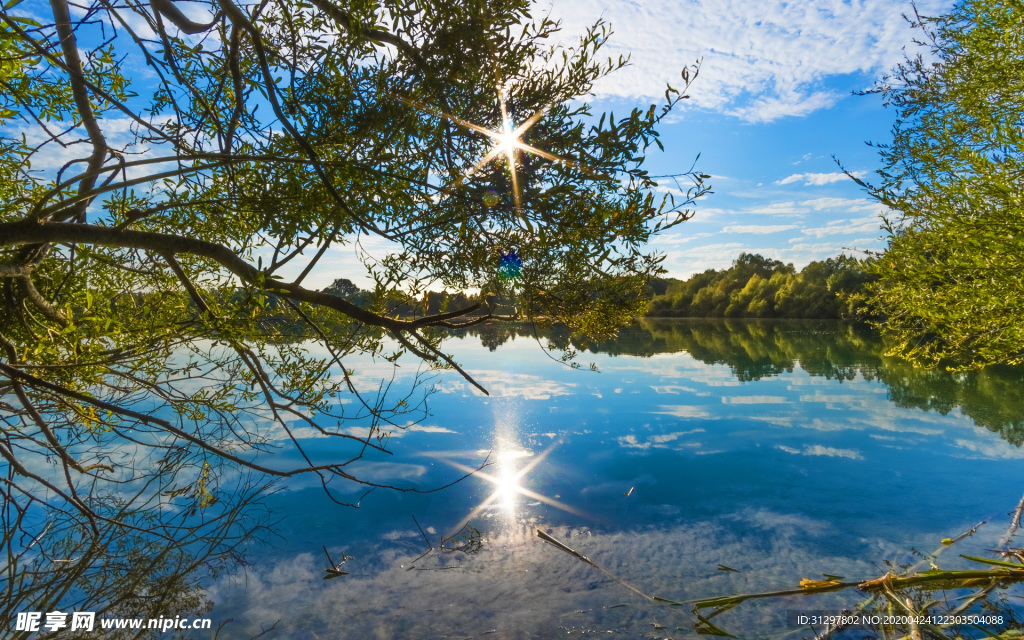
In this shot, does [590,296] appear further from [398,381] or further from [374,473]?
[398,381]

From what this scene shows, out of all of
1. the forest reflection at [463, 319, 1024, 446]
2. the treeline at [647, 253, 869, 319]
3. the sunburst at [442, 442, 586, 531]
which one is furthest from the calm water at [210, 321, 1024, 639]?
the treeline at [647, 253, 869, 319]

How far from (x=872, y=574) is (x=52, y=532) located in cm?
1101

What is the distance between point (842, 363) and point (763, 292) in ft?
151

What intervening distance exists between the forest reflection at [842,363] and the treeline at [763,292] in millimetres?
11534

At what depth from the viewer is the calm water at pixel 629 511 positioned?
623 cm

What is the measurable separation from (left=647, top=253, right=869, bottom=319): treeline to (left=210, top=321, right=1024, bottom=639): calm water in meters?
41.3

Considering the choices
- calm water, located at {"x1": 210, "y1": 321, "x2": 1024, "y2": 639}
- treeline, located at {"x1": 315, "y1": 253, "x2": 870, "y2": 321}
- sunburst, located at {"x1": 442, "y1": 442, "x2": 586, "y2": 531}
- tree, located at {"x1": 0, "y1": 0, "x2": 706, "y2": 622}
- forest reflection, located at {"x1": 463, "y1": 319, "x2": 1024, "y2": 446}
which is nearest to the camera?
tree, located at {"x1": 0, "y1": 0, "x2": 706, "y2": 622}

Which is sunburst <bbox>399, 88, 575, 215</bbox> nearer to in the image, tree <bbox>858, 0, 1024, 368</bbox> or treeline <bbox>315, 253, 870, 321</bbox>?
tree <bbox>858, 0, 1024, 368</bbox>

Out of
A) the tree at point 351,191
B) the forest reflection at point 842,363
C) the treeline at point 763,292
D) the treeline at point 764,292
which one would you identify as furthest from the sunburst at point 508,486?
the treeline at point 763,292

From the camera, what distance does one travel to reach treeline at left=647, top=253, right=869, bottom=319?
2376 inches

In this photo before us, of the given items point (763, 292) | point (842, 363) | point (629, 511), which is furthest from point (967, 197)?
point (763, 292)

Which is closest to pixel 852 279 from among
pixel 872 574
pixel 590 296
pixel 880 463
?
pixel 880 463

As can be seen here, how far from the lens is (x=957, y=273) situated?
8.79 m

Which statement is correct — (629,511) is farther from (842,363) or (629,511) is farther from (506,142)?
(842,363)
